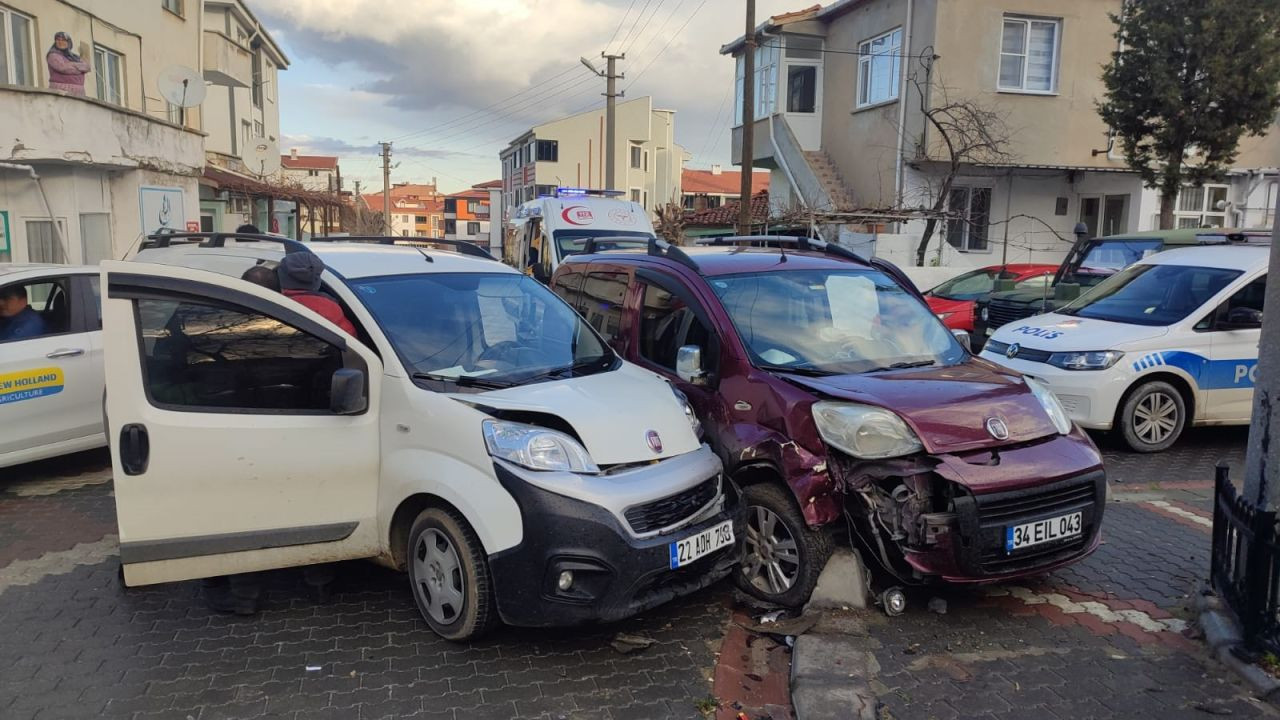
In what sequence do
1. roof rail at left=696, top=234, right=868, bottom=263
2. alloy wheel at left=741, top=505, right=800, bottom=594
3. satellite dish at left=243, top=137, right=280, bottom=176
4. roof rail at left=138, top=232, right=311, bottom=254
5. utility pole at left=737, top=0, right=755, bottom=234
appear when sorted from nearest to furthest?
alloy wheel at left=741, top=505, right=800, bottom=594
roof rail at left=138, top=232, right=311, bottom=254
roof rail at left=696, top=234, right=868, bottom=263
utility pole at left=737, top=0, right=755, bottom=234
satellite dish at left=243, top=137, right=280, bottom=176

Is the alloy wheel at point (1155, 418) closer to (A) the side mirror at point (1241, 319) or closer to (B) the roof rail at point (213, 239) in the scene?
(A) the side mirror at point (1241, 319)

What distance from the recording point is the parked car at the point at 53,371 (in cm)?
618

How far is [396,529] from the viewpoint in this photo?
13.9ft

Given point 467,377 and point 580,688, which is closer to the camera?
point 580,688

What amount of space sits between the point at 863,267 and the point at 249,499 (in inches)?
158

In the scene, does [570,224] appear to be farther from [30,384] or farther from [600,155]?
[600,155]

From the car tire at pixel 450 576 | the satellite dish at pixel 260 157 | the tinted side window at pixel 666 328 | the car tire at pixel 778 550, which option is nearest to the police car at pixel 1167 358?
the tinted side window at pixel 666 328

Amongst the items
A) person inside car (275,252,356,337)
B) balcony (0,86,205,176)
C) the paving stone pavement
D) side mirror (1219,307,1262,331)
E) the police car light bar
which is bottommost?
the paving stone pavement

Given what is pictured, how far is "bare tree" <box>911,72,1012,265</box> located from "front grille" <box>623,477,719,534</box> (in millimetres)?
15641

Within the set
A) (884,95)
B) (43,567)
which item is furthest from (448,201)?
(43,567)

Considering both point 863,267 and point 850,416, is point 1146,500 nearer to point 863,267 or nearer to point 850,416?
point 863,267

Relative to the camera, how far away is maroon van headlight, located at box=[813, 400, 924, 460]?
4215 mm

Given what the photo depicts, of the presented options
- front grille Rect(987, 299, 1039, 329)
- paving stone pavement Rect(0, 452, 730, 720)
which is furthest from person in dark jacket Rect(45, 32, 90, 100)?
front grille Rect(987, 299, 1039, 329)

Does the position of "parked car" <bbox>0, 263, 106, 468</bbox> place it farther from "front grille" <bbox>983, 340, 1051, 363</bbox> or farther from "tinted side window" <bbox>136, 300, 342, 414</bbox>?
"front grille" <bbox>983, 340, 1051, 363</bbox>
